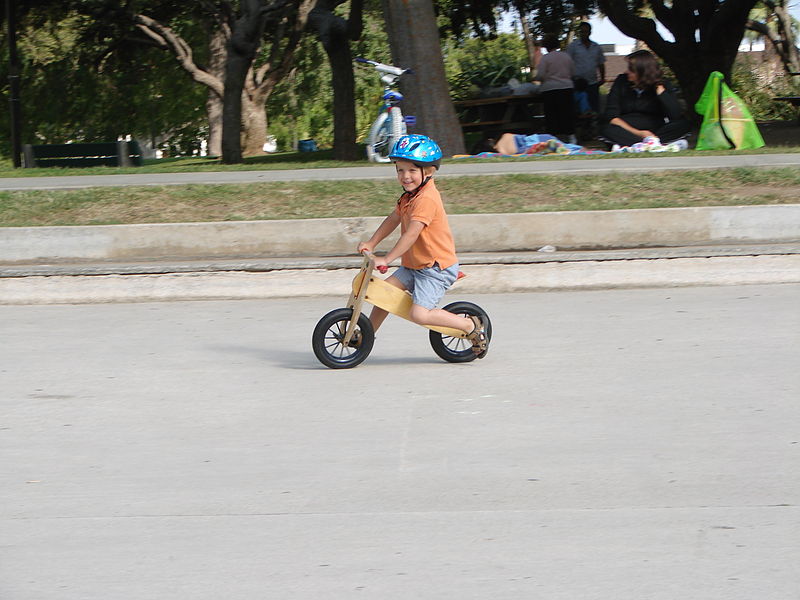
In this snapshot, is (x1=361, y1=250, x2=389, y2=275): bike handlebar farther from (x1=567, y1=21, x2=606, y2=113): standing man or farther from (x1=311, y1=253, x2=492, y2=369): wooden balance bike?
(x1=567, y1=21, x2=606, y2=113): standing man

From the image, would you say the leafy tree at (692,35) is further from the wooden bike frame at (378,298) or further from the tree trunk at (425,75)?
the wooden bike frame at (378,298)

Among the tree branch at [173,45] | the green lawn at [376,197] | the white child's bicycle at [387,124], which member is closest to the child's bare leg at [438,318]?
the green lawn at [376,197]

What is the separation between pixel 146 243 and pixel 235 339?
310cm

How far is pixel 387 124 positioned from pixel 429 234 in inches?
388

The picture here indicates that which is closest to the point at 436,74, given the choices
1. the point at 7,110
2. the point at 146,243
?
the point at 146,243

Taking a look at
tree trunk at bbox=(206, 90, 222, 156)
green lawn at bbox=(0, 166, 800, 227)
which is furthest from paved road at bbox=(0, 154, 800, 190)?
tree trunk at bbox=(206, 90, 222, 156)

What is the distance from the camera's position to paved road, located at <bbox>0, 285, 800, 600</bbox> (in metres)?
3.69

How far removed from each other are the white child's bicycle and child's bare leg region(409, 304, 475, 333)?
9423 millimetres

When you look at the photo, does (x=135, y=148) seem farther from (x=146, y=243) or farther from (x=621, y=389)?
(x=621, y=389)

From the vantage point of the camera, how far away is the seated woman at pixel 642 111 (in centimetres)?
1436

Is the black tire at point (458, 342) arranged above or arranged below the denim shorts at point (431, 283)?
below

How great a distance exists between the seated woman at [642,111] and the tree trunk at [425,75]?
2.38 meters

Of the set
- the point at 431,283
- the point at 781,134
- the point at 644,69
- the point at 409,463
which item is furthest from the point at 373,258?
the point at 781,134

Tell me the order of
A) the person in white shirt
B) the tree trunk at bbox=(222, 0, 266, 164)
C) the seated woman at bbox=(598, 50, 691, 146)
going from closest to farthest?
the seated woman at bbox=(598, 50, 691, 146), the person in white shirt, the tree trunk at bbox=(222, 0, 266, 164)
